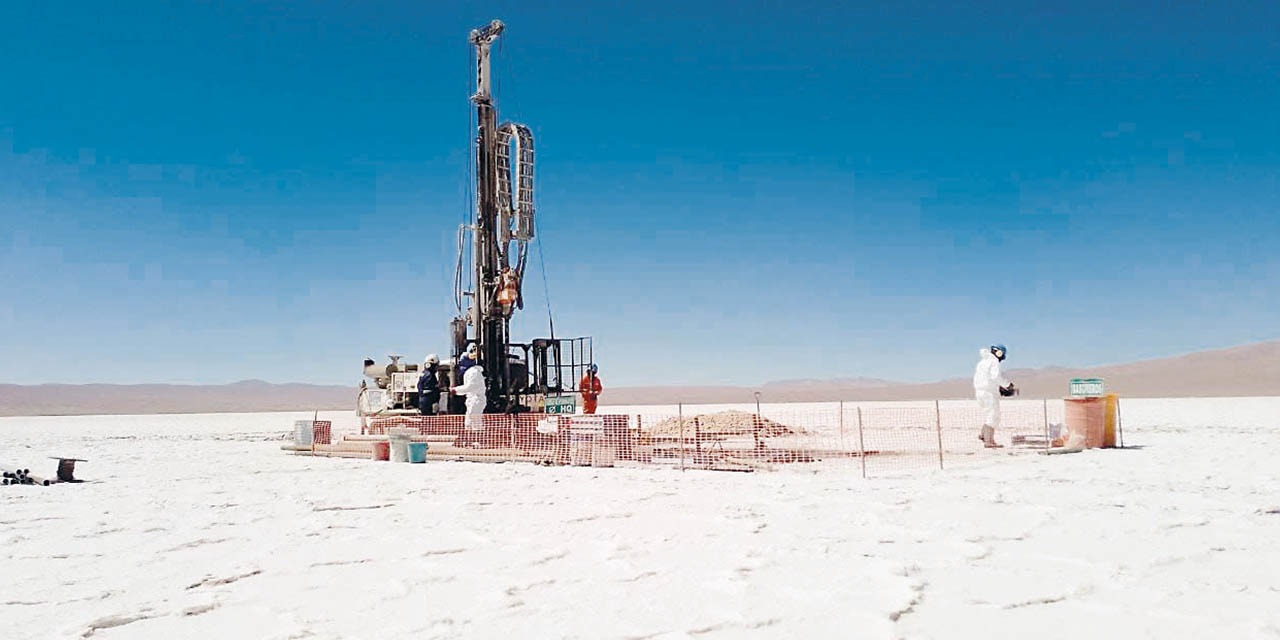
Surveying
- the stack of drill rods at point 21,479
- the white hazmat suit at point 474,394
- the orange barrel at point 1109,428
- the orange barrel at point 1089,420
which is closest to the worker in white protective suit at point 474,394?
the white hazmat suit at point 474,394

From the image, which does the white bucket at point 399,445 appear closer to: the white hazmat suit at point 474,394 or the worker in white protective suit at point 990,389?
the white hazmat suit at point 474,394

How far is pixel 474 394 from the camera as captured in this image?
14453mm

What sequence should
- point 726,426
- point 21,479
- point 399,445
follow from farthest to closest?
point 726,426, point 399,445, point 21,479

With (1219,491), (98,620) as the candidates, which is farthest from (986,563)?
(98,620)

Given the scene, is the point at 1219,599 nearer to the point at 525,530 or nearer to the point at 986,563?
the point at 986,563

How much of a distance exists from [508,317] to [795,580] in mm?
11453

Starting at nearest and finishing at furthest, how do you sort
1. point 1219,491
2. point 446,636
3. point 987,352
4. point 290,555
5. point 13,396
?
point 446,636
point 290,555
point 1219,491
point 987,352
point 13,396

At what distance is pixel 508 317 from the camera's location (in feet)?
52.7

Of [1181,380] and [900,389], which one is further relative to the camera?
[900,389]

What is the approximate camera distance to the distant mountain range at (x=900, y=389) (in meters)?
75.2

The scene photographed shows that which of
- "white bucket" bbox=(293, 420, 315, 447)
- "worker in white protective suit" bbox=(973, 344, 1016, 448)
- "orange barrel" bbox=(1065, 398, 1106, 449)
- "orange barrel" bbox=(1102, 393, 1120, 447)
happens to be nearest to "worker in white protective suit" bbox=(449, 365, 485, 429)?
"white bucket" bbox=(293, 420, 315, 447)

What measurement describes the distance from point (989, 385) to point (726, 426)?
7.02 m

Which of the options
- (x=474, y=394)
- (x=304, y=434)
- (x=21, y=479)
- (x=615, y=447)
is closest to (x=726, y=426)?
(x=474, y=394)

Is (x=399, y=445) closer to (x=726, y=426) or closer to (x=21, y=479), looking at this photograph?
(x=21, y=479)
